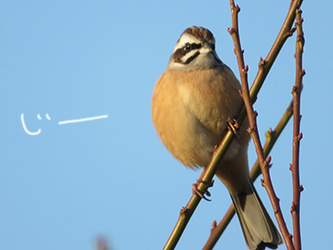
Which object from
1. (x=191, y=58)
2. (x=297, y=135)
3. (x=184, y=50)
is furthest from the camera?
(x=184, y=50)

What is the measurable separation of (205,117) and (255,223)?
1.21m

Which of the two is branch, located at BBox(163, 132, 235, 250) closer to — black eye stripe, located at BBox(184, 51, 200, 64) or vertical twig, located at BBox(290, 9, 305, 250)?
vertical twig, located at BBox(290, 9, 305, 250)

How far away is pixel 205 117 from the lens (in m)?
4.53

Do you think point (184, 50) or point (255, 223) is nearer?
point (255, 223)

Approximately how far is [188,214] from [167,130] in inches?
59.5

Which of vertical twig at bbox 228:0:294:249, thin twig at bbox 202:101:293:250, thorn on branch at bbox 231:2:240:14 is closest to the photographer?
vertical twig at bbox 228:0:294:249

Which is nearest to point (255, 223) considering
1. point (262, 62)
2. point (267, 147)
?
point (267, 147)

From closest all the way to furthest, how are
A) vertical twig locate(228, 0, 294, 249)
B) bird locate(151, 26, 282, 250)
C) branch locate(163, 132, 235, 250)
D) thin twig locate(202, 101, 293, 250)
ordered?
vertical twig locate(228, 0, 294, 249) → branch locate(163, 132, 235, 250) → thin twig locate(202, 101, 293, 250) → bird locate(151, 26, 282, 250)

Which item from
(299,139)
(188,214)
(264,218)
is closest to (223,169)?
(264,218)

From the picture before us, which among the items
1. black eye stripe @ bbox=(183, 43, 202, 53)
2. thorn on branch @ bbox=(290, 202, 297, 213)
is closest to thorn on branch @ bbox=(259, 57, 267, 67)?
thorn on branch @ bbox=(290, 202, 297, 213)

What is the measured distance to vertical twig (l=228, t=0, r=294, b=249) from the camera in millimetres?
2282

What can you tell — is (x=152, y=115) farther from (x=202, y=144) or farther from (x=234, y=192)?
(x=234, y=192)

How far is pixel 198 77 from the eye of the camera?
15.5ft

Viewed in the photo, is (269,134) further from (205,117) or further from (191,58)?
(191,58)
